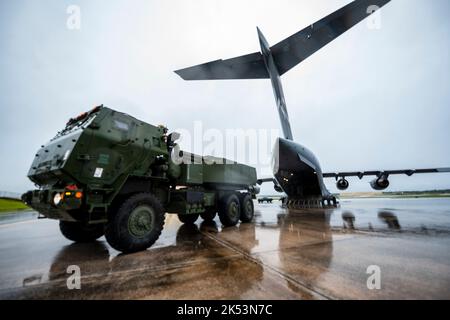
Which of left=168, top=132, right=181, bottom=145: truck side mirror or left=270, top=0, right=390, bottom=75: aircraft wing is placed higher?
left=270, top=0, right=390, bottom=75: aircraft wing

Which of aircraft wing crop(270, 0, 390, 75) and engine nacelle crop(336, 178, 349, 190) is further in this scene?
engine nacelle crop(336, 178, 349, 190)

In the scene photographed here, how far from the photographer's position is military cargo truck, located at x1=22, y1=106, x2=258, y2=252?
3.46 meters

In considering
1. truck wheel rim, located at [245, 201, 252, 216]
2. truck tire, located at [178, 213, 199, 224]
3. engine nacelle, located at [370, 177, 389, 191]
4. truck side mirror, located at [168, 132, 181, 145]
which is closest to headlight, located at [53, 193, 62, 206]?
truck side mirror, located at [168, 132, 181, 145]

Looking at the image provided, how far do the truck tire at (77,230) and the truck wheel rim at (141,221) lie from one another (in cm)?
184

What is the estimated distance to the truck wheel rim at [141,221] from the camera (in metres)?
3.80

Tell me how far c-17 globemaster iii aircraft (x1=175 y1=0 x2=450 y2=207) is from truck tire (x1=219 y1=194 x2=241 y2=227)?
5.46 metres

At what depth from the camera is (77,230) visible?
15.8 ft

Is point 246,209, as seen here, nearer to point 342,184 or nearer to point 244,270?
point 244,270

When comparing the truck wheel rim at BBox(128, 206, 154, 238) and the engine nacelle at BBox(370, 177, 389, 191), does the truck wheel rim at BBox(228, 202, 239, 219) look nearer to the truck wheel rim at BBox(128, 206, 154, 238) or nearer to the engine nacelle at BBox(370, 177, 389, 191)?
the truck wheel rim at BBox(128, 206, 154, 238)

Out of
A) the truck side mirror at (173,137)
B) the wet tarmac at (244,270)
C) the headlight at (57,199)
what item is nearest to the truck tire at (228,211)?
the wet tarmac at (244,270)

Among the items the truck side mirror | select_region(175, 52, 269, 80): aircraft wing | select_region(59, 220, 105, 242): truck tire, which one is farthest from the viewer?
select_region(175, 52, 269, 80): aircraft wing

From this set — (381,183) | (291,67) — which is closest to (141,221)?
(291,67)

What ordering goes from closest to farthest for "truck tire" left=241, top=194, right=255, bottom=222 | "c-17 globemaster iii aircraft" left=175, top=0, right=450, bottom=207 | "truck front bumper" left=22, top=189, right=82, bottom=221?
1. "truck front bumper" left=22, top=189, right=82, bottom=221
2. "truck tire" left=241, top=194, right=255, bottom=222
3. "c-17 globemaster iii aircraft" left=175, top=0, right=450, bottom=207
